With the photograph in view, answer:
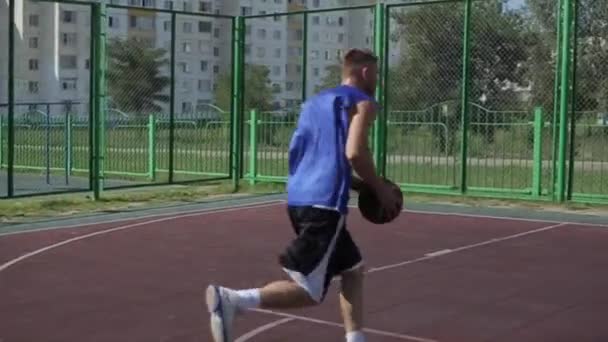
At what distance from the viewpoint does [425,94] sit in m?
19.4

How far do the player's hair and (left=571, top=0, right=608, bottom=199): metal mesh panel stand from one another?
10.2 meters

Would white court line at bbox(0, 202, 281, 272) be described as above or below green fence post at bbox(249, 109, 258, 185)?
below

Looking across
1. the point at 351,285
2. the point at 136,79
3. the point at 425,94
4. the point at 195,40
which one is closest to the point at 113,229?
the point at 351,285

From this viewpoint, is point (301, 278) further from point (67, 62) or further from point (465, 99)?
point (67, 62)

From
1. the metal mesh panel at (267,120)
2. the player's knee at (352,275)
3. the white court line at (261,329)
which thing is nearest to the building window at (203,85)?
the metal mesh panel at (267,120)

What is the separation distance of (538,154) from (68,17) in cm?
5679

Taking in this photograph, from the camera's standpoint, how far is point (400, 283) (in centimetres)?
862

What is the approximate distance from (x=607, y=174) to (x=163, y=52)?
10603 millimetres

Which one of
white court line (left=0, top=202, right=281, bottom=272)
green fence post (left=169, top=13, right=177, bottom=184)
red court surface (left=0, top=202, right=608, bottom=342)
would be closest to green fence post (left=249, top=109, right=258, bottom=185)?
green fence post (left=169, top=13, right=177, bottom=184)

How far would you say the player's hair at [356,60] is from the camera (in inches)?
217

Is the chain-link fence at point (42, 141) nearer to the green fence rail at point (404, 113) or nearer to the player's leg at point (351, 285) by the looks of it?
the green fence rail at point (404, 113)

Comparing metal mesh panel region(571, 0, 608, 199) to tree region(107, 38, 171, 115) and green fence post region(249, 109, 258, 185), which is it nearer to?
green fence post region(249, 109, 258, 185)

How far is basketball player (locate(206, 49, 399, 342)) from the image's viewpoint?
540 cm

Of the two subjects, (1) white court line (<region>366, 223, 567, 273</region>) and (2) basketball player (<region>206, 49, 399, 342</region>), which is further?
(1) white court line (<region>366, 223, 567, 273</region>)
